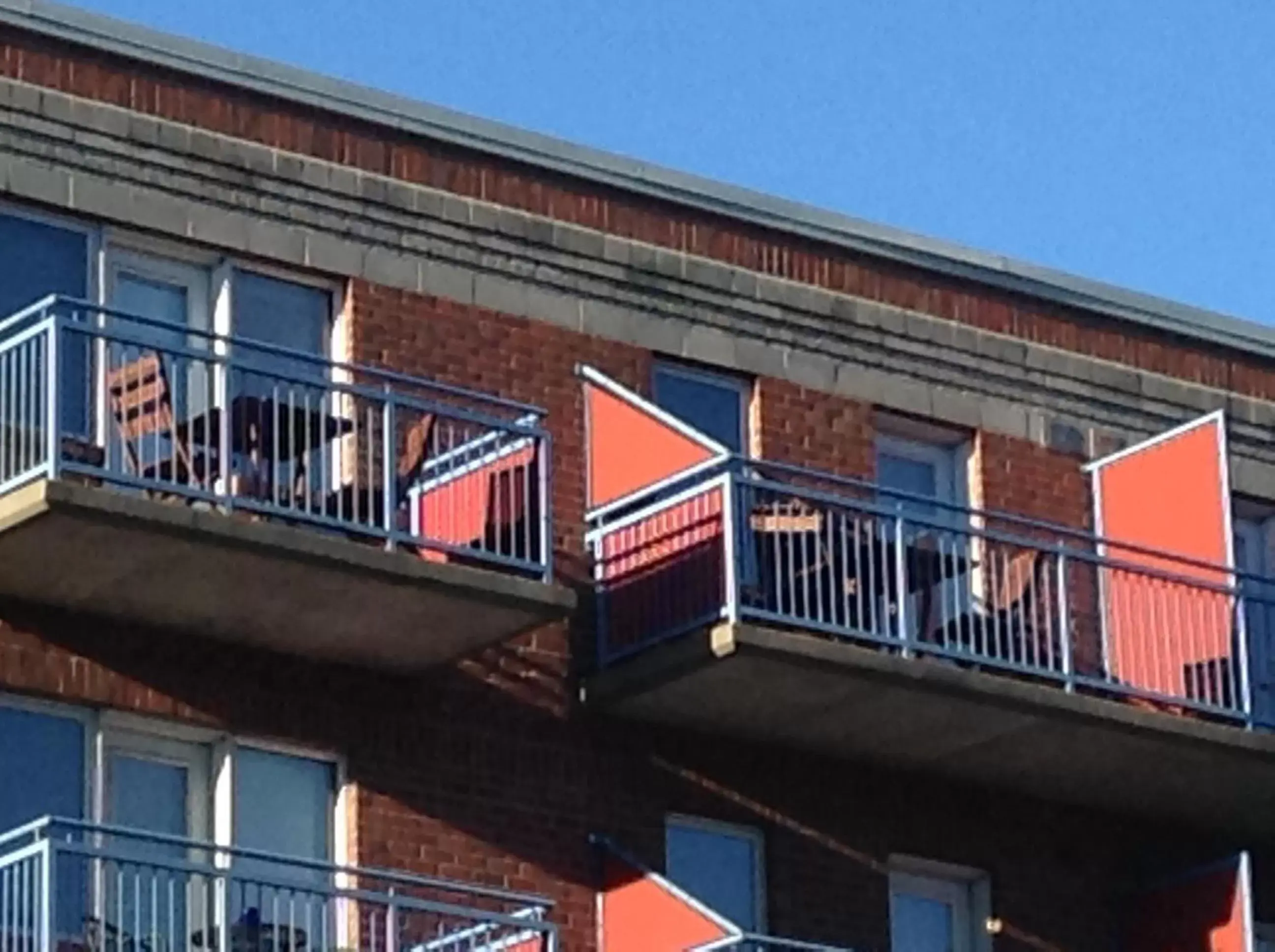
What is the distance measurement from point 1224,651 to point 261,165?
6.92 meters

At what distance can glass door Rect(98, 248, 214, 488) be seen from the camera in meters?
25.1

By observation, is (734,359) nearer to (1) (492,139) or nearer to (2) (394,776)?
(1) (492,139)

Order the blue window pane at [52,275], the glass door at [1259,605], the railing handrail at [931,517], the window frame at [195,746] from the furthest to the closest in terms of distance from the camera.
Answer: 1. the glass door at [1259,605]
2. the railing handrail at [931,517]
3. the blue window pane at [52,275]
4. the window frame at [195,746]

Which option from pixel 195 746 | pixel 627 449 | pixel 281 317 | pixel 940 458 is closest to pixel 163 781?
pixel 195 746

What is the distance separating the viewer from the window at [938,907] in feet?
94.2

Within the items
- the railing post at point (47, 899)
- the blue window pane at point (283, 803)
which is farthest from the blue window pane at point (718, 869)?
the railing post at point (47, 899)

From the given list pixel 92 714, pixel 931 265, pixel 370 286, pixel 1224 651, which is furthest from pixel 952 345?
pixel 92 714

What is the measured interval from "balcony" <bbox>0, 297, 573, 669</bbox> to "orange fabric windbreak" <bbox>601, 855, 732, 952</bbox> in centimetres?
167

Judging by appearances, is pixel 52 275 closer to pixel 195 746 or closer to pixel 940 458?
pixel 195 746

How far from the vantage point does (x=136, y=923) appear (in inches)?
956

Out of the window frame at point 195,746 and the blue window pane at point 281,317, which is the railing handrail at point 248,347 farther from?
the window frame at point 195,746

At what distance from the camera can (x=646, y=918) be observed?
86.2 ft

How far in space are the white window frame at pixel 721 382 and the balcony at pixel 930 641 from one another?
0.38 m

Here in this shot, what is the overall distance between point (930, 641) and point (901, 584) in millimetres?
831
